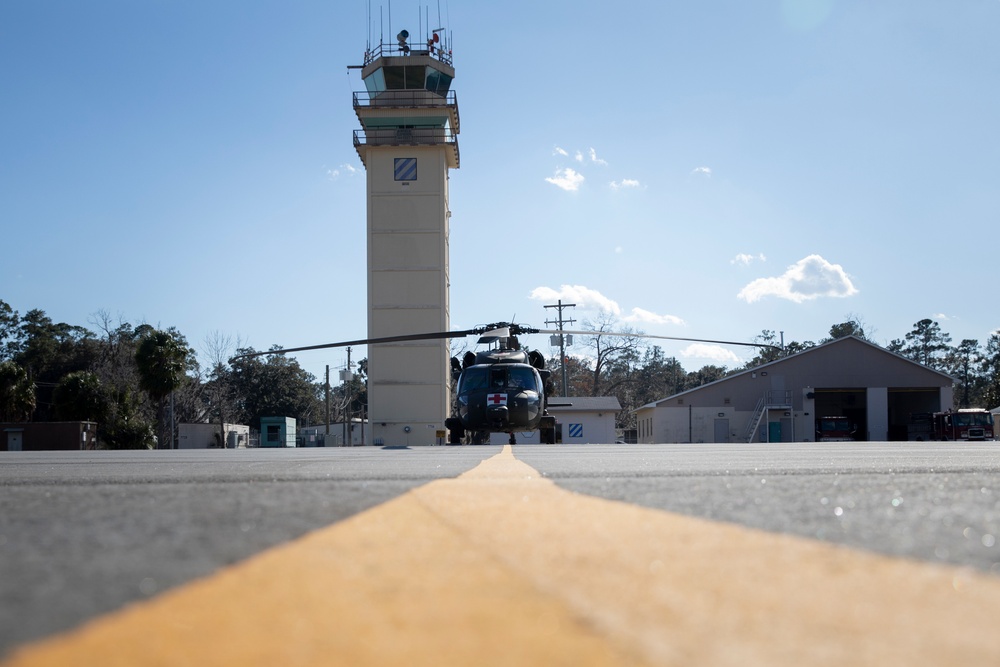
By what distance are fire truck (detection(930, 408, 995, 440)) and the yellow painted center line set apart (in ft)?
163

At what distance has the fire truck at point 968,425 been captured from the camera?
4602cm

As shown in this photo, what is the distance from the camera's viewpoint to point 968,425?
46.3 metres

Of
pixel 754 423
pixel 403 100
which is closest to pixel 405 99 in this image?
pixel 403 100

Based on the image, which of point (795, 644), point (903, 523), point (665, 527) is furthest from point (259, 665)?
point (903, 523)

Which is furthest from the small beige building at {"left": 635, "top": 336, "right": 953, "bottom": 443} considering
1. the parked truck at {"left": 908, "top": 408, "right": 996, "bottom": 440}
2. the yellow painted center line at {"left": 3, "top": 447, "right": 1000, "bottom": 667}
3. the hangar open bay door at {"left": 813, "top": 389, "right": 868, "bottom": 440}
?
the yellow painted center line at {"left": 3, "top": 447, "right": 1000, "bottom": 667}

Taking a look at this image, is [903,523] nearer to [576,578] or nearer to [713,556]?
[713,556]

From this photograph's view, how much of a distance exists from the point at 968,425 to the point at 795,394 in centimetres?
916

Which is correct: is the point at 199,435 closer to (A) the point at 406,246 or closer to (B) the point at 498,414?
(A) the point at 406,246

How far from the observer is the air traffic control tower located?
168 feet

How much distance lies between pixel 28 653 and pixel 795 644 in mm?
Answer: 881

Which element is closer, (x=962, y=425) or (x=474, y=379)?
(x=474, y=379)

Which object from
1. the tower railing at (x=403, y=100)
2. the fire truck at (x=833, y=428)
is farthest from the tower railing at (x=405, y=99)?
the fire truck at (x=833, y=428)

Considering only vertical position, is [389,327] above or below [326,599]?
above

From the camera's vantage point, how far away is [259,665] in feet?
3.30
